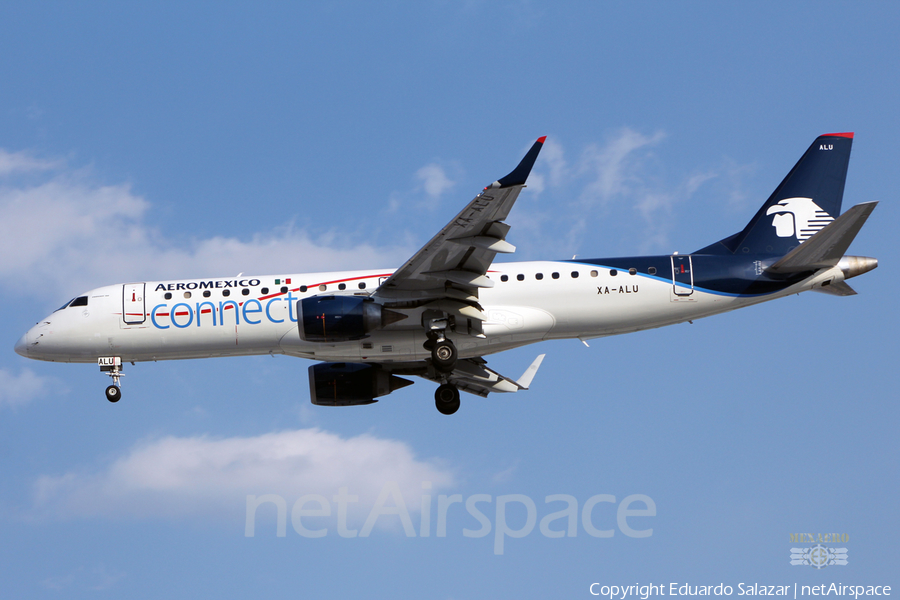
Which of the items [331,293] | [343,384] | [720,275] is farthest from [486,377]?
[720,275]

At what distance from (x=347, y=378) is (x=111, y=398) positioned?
7378 millimetres

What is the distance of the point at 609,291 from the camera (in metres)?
27.2

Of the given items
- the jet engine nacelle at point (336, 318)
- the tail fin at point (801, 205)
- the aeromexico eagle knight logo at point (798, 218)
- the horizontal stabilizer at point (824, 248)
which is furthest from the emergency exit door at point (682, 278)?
the jet engine nacelle at point (336, 318)

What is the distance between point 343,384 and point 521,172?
481 inches

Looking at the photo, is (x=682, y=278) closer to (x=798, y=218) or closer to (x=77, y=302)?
(x=798, y=218)

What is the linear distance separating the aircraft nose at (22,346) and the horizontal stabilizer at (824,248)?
74.0ft

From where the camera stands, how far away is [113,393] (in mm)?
27906

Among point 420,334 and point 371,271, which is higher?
point 371,271

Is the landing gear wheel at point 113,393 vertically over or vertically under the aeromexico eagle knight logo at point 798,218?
under

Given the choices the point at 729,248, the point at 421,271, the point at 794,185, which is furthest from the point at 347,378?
the point at 794,185

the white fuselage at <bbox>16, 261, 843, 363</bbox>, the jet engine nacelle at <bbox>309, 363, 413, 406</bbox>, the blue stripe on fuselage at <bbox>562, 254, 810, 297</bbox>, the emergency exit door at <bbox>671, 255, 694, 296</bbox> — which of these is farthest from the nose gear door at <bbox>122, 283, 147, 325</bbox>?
the emergency exit door at <bbox>671, 255, 694, 296</bbox>

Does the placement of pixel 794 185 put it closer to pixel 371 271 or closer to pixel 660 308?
pixel 660 308

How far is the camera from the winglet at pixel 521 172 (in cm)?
2096

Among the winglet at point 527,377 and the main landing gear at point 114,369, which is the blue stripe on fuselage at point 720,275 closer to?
the winglet at point 527,377
